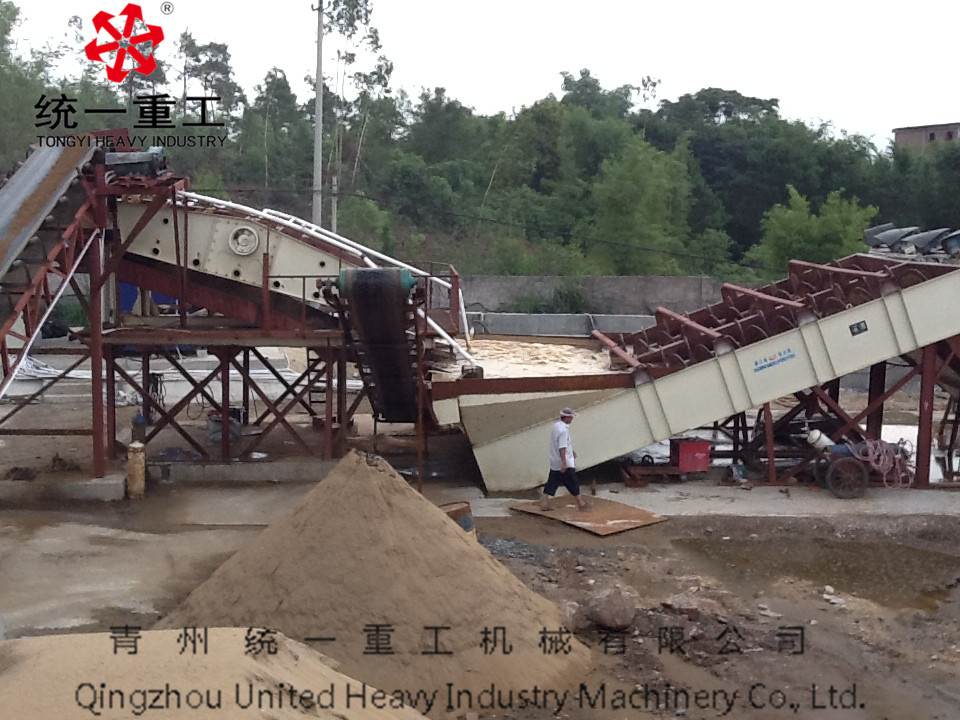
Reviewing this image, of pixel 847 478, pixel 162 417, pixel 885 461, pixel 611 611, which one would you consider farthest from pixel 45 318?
pixel 885 461

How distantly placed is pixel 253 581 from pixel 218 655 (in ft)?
9.31

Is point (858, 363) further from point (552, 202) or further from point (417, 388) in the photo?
point (552, 202)

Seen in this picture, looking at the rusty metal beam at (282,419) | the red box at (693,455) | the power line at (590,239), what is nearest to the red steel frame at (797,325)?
the red box at (693,455)

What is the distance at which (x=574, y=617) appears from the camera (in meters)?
9.38

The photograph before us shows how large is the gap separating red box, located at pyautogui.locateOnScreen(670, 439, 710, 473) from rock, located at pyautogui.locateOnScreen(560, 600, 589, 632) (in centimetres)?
621

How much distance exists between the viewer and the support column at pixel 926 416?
49.4 feet

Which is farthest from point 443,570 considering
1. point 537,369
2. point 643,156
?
point 643,156

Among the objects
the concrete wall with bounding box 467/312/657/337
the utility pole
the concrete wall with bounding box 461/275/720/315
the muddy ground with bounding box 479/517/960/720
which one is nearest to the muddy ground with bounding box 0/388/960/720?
the muddy ground with bounding box 479/517/960/720

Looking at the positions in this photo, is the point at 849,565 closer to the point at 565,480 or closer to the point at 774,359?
the point at 565,480

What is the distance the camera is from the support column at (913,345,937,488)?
49.4 ft

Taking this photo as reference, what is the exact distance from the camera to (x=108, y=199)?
578 inches

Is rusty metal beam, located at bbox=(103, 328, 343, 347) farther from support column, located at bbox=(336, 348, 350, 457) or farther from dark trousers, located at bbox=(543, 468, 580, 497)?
dark trousers, located at bbox=(543, 468, 580, 497)

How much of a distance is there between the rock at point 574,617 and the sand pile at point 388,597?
0.33 ft

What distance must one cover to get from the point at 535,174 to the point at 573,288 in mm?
17073
